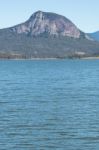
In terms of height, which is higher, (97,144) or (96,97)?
(97,144)

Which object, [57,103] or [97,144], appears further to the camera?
[57,103]

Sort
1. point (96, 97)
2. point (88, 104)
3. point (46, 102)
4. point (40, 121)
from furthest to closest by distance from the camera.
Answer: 1. point (96, 97)
2. point (46, 102)
3. point (88, 104)
4. point (40, 121)

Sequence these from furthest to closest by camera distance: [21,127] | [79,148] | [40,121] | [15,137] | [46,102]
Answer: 1. [46,102]
2. [40,121]
3. [21,127]
4. [15,137]
5. [79,148]

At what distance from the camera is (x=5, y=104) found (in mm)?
57594

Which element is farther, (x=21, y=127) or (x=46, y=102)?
(x=46, y=102)

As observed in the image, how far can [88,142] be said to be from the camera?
3547 cm

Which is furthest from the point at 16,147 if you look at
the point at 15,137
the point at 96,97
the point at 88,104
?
→ the point at 96,97

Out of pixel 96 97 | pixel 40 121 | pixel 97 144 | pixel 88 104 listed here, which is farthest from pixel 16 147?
pixel 96 97

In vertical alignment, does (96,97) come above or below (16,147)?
below

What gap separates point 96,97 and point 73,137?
1085 inches

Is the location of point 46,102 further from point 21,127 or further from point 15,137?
point 15,137

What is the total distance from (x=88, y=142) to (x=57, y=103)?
75.0ft

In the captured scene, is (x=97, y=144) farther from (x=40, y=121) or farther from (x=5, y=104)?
(x=5, y=104)

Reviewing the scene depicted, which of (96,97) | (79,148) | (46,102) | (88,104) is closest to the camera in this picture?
(79,148)
